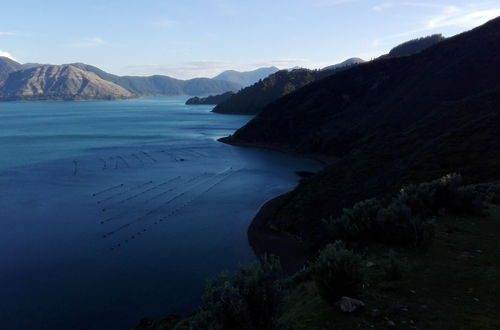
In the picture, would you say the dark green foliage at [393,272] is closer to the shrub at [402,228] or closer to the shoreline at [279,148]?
the shrub at [402,228]

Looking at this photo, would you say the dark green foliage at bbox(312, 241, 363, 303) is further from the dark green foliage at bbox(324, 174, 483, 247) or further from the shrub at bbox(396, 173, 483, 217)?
the shrub at bbox(396, 173, 483, 217)

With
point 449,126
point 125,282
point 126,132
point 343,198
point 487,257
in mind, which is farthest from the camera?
point 126,132

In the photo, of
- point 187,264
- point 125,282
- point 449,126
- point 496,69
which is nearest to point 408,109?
point 496,69

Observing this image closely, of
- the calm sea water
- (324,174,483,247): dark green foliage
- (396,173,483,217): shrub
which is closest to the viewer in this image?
(324,174,483,247): dark green foliage

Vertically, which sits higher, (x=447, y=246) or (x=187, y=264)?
(x=447, y=246)

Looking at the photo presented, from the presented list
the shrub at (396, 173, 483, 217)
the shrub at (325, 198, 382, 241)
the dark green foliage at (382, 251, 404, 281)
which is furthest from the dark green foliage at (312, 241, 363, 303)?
the shrub at (396, 173, 483, 217)

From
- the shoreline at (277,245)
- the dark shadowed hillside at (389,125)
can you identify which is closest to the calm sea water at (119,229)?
the shoreline at (277,245)

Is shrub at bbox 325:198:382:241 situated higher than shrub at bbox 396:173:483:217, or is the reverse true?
shrub at bbox 396:173:483:217

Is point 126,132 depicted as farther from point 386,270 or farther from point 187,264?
point 386,270
